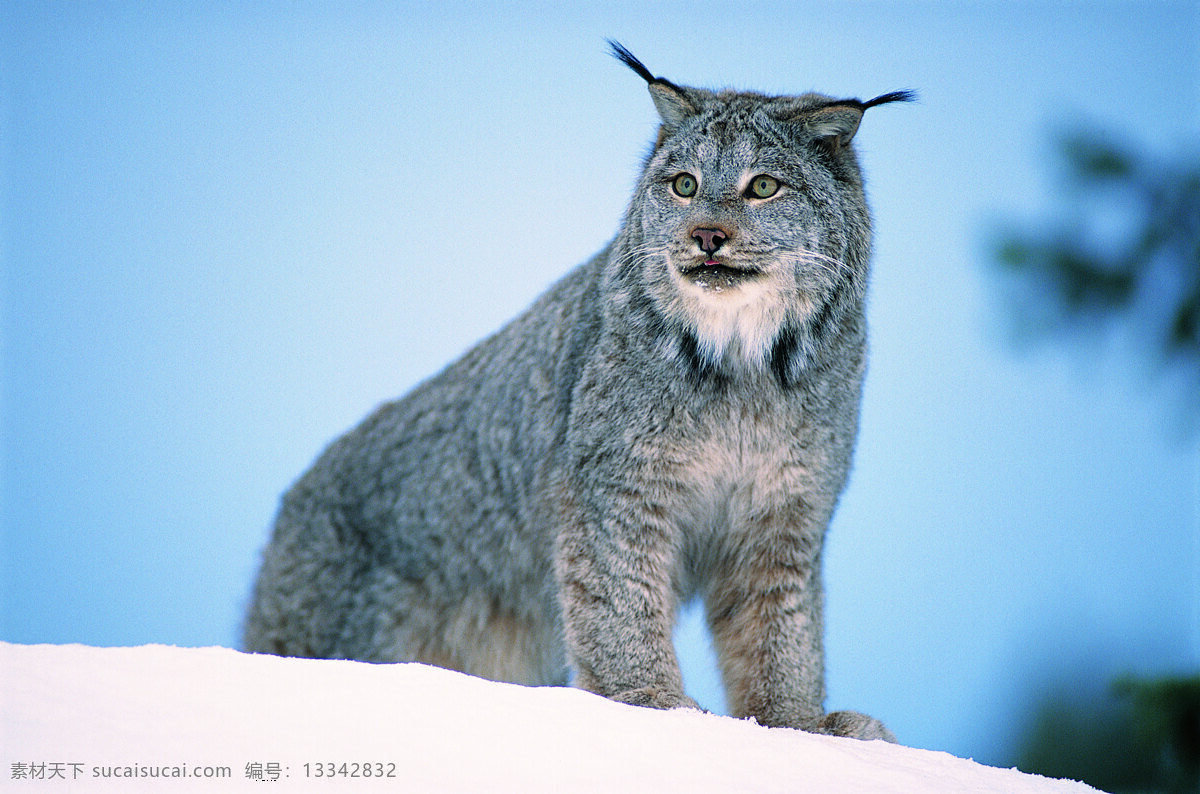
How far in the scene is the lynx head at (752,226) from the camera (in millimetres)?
4004

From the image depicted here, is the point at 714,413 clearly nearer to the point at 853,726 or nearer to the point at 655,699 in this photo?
the point at 655,699

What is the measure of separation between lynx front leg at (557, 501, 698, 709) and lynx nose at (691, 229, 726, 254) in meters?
0.92

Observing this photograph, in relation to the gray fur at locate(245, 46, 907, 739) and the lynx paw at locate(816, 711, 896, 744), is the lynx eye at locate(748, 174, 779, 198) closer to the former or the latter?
the gray fur at locate(245, 46, 907, 739)

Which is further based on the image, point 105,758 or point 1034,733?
point 1034,733

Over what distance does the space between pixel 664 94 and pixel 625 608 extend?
1.81 meters

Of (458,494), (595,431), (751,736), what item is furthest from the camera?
(458,494)

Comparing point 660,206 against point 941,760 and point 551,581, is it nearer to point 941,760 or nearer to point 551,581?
point 551,581

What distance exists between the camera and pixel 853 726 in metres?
4.19

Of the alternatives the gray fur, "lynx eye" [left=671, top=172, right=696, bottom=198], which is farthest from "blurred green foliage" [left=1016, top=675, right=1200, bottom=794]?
"lynx eye" [left=671, top=172, right=696, bottom=198]

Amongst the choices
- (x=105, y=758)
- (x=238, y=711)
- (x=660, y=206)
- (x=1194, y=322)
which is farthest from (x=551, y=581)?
(x=1194, y=322)

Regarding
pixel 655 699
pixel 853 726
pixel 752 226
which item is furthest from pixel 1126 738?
pixel 752 226

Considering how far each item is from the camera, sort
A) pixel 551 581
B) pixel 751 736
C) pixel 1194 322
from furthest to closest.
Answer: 1. pixel 1194 322
2. pixel 551 581
3. pixel 751 736

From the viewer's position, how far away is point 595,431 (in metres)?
4.38

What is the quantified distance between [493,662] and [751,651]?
1.36m
